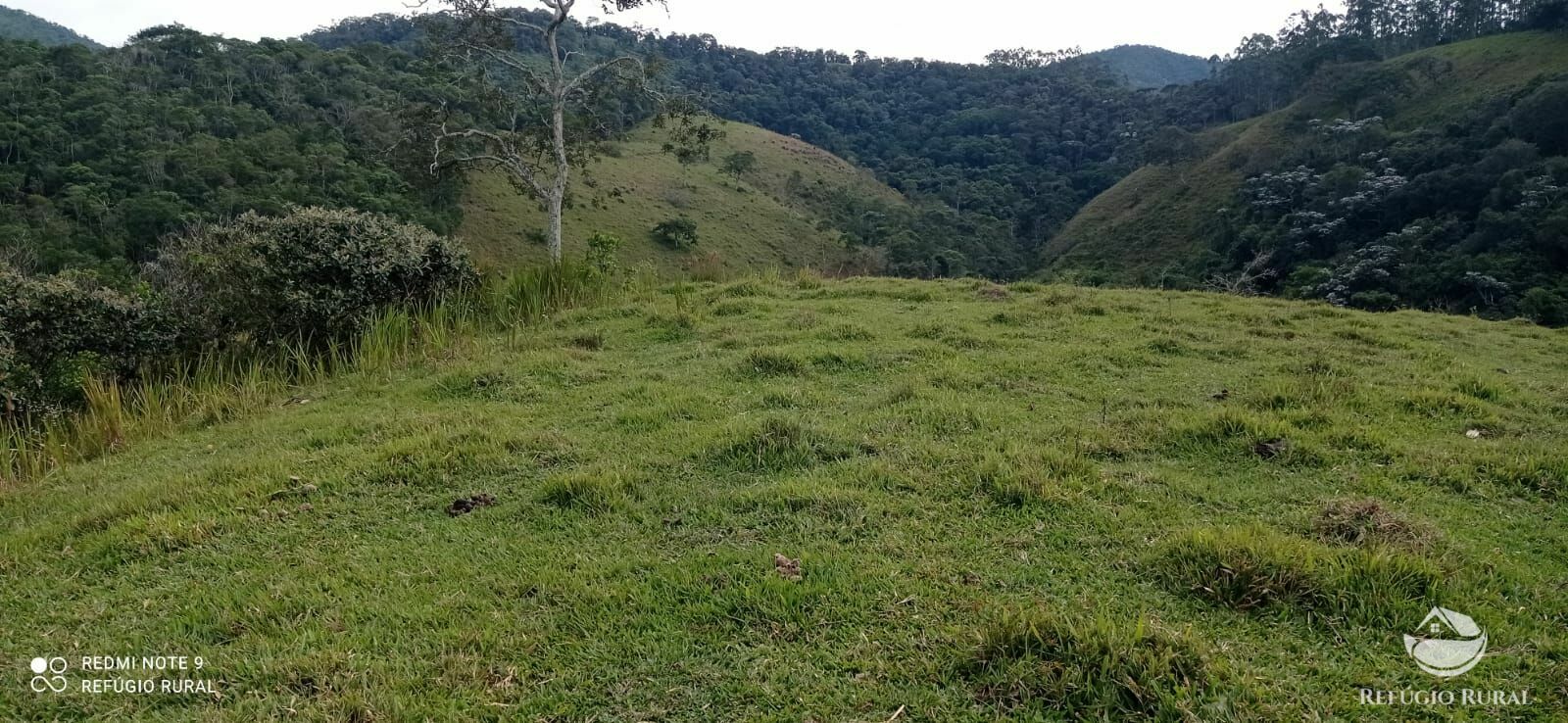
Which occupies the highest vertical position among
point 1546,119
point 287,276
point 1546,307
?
point 1546,119

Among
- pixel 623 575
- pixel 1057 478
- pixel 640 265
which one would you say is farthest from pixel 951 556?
pixel 640 265

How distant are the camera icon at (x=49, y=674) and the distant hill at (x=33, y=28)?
403 feet

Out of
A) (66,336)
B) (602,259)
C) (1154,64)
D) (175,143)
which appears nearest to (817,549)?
(66,336)

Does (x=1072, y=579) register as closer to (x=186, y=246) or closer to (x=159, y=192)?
(x=186, y=246)

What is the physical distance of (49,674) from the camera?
2844mm

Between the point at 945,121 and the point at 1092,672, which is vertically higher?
the point at 945,121

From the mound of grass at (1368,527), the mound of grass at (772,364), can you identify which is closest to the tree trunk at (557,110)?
the mound of grass at (772,364)

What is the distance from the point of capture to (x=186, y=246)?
9352mm

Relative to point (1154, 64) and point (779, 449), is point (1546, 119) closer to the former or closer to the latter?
point (779, 449)

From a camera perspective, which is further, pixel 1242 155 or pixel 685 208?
pixel 1242 155

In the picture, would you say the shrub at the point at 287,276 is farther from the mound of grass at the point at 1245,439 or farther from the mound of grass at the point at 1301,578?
the mound of grass at the point at 1301,578

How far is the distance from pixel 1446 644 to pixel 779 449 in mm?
3216

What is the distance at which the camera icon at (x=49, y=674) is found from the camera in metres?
2.75

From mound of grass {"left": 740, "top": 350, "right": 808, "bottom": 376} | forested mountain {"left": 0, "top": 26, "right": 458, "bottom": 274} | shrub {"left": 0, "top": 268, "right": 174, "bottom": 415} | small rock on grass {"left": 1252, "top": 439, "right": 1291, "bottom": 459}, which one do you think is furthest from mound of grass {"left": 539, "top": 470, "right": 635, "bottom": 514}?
forested mountain {"left": 0, "top": 26, "right": 458, "bottom": 274}
